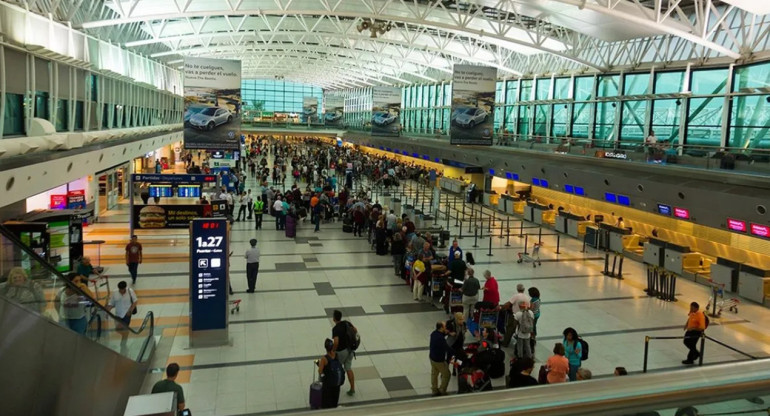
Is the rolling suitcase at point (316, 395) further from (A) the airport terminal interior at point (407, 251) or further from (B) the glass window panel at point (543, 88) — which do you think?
(B) the glass window panel at point (543, 88)

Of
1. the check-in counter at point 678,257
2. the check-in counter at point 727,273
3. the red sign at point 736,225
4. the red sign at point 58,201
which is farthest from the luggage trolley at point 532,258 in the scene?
the red sign at point 58,201

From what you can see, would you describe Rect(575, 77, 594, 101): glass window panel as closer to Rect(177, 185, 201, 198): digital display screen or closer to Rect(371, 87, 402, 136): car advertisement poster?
Rect(371, 87, 402, 136): car advertisement poster

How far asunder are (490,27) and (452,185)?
10.1 meters

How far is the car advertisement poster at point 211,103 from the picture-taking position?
19062mm

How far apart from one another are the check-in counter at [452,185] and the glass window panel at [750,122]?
15510 mm

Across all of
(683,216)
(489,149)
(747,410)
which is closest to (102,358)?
(747,410)

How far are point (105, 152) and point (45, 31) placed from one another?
4.16 meters

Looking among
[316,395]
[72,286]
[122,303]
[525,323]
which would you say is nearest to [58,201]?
[122,303]

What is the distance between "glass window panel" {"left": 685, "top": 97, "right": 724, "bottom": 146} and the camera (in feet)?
73.3

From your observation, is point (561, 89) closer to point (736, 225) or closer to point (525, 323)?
point (736, 225)

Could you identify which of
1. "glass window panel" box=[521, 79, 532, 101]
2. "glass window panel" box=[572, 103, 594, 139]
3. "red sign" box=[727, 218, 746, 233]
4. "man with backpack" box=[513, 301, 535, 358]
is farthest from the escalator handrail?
"glass window panel" box=[521, 79, 532, 101]

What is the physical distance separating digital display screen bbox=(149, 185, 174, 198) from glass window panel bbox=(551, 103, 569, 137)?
23096mm

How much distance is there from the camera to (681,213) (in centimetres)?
1666

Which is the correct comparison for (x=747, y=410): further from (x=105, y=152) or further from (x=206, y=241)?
(x=105, y=152)
